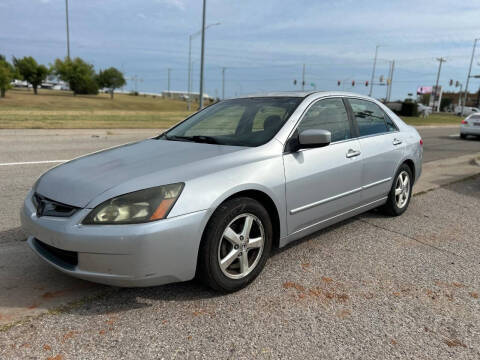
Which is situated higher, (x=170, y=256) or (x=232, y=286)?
(x=170, y=256)

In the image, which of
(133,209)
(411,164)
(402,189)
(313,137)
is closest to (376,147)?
(402,189)

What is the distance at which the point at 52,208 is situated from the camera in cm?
280

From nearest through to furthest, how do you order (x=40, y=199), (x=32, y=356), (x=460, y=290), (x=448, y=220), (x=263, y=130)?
(x=32, y=356) < (x=40, y=199) < (x=460, y=290) < (x=263, y=130) < (x=448, y=220)

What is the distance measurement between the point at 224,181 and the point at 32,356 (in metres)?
1.55

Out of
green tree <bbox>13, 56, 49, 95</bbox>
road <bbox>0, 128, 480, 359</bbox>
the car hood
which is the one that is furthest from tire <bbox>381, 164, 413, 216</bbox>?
green tree <bbox>13, 56, 49, 95</bbox>

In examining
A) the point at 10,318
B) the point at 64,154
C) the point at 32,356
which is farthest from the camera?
the point at 64,154

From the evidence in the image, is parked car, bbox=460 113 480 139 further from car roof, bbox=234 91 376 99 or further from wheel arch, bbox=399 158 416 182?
car roof, bbox=234 91 376 99

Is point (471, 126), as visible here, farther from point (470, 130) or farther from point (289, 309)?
point (289, 309)

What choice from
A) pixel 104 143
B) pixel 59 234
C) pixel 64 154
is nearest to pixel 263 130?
pixel 59 234

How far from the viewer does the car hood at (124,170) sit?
2.72 meters

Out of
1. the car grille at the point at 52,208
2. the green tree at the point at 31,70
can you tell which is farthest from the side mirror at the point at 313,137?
the green tree at the point at 31,70

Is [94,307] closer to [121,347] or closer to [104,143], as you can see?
[121,347]

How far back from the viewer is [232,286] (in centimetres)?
297

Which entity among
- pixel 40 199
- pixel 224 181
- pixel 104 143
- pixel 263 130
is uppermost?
pixel 263 130
